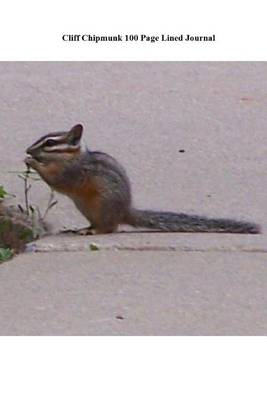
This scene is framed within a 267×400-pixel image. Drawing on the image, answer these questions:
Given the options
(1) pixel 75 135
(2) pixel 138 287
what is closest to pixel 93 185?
(1) pixel 75 135

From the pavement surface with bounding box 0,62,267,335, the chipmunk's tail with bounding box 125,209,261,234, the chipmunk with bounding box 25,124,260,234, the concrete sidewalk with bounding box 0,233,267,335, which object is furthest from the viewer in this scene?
the chipmunk with bounding box 25,124,260,234

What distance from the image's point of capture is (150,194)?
7.63m

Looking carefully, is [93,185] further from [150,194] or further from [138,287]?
[138,287]

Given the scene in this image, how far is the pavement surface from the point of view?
5660 mm

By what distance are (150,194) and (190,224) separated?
0.69m

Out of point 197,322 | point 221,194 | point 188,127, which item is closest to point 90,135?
point 188,127

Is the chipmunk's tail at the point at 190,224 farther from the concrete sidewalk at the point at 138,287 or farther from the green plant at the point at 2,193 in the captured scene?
the green plant at the point at 2,193

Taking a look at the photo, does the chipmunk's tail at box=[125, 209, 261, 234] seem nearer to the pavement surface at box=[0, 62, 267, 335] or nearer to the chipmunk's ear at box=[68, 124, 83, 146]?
the pavement surface at box=[0, 62, 267, 335]

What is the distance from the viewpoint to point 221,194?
25.0 ft

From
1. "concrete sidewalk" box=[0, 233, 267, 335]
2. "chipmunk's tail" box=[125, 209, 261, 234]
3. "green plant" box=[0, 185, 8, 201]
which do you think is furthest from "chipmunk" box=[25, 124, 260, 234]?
"green plant" box=[0, 185, 8, 201]

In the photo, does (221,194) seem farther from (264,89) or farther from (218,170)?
(264,89)

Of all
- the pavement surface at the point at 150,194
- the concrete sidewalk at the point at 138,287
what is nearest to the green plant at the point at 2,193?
the pavement surface at the point at 150,194

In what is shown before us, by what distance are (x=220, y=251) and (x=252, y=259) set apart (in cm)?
20

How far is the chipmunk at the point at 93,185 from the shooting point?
7.03 metres
